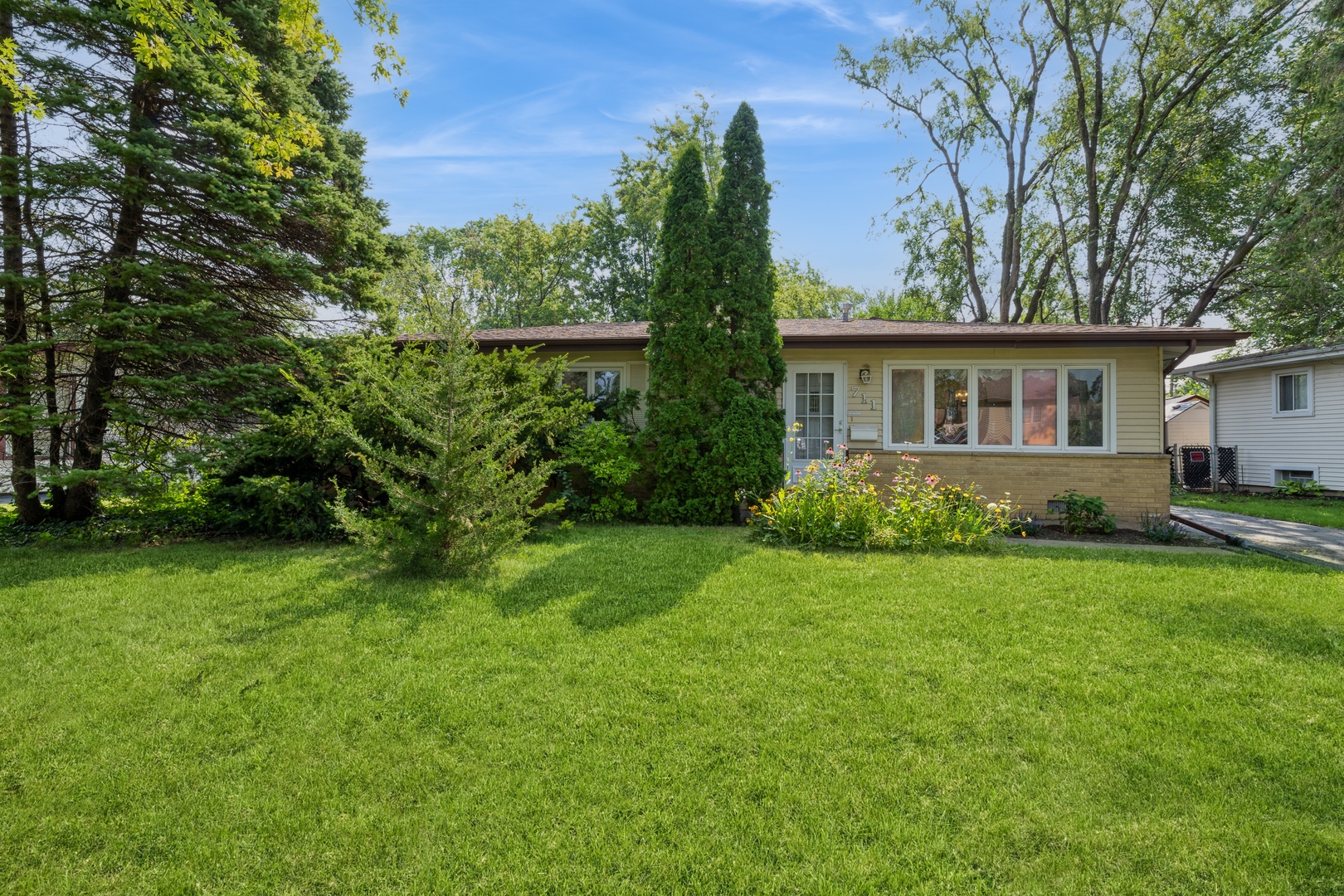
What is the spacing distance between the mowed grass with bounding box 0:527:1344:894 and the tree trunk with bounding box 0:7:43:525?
318 cm

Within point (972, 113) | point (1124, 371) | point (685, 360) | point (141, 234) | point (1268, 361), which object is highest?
point (972, 113)

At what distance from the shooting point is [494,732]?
280cm

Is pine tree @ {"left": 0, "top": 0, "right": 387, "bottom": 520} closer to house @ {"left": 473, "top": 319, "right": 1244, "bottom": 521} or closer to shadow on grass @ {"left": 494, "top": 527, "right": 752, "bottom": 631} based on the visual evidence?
house @ {"left": 473, "top": 319, "right": 1244, "bottom": 521}

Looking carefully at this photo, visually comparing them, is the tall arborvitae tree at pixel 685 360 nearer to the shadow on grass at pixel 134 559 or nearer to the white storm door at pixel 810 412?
the white storm door at pixel 810 412

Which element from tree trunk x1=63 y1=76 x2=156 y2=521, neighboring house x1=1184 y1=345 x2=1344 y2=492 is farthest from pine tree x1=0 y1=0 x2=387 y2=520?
neighboring house x1=1184 y1=345 x2=1344 y2=492

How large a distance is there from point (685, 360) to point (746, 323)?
1.04m

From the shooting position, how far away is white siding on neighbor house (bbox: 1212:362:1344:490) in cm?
1312

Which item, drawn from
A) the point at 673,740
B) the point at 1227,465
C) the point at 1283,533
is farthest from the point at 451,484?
the point at 1227,465

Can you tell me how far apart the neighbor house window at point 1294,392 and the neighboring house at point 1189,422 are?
1074 centimetres

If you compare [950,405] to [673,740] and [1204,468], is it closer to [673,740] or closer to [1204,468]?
[673,740]

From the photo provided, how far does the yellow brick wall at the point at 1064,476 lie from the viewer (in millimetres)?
8172

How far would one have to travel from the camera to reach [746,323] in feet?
28.8

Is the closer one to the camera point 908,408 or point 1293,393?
point 908,408

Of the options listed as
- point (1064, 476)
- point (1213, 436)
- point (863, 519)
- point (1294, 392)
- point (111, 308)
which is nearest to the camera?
point (863, 519)
